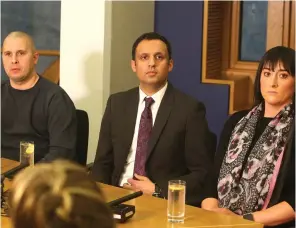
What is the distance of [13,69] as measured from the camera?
3.13 meters

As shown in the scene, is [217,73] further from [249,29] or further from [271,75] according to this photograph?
[271,75]

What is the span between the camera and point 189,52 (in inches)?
150

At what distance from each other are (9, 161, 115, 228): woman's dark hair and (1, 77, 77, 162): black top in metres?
2.14

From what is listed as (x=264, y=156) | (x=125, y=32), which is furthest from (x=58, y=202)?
(x=125, y=32)

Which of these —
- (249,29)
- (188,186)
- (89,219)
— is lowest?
(188,186)

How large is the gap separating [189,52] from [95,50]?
606mm

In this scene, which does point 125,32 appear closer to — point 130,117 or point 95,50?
point 95,50

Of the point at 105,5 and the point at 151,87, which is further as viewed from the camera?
the point at 105,5

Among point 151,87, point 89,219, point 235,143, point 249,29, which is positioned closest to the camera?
point 89,219

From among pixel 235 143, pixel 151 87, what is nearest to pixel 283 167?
pixel 235 143

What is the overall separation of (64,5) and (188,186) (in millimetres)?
1500

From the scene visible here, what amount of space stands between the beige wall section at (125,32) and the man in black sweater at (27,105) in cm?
60

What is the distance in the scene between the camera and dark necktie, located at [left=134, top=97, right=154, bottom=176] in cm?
277

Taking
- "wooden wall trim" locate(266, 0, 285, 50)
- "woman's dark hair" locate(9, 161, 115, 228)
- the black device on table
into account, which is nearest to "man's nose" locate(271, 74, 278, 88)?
the black device on table
